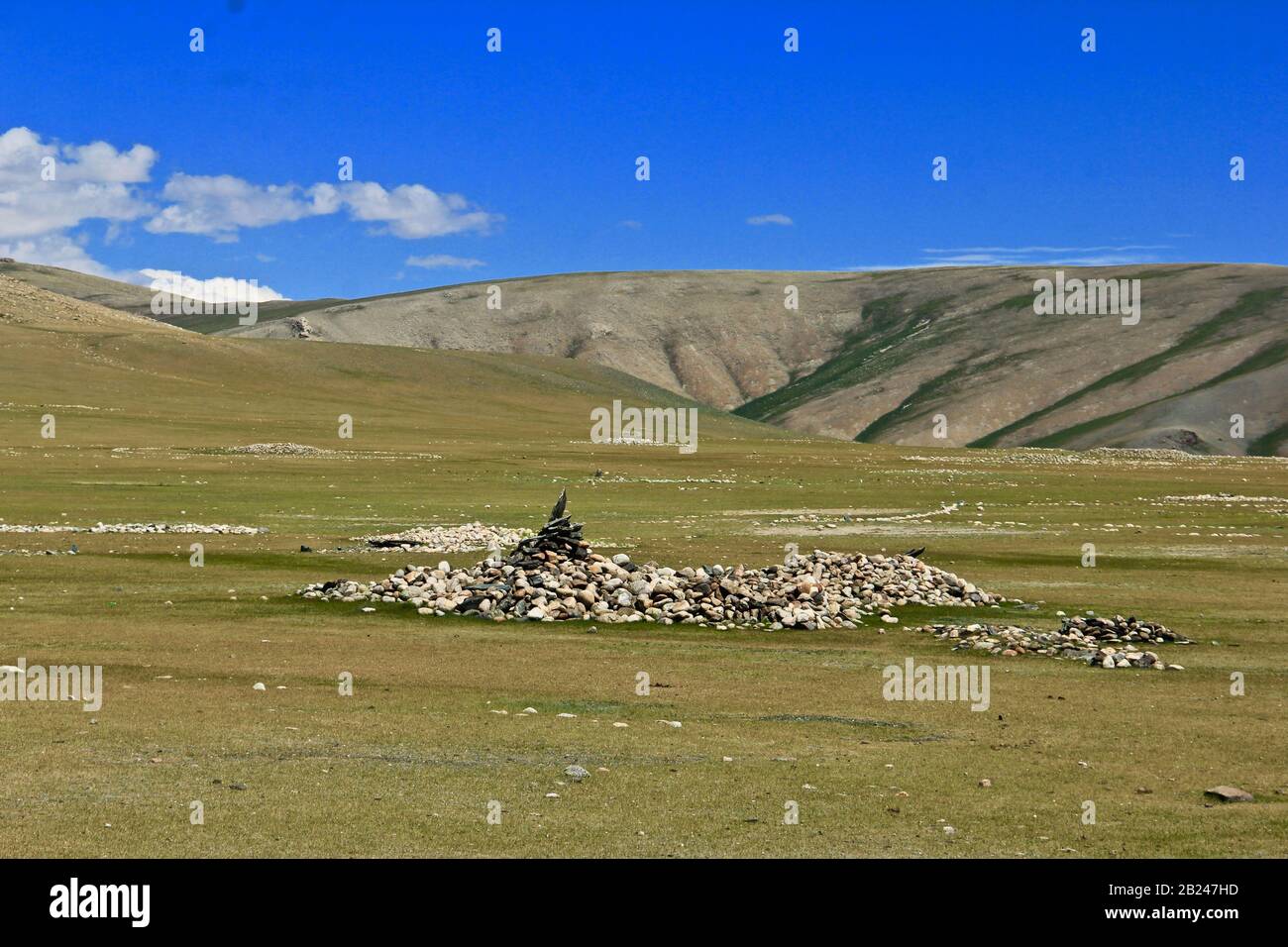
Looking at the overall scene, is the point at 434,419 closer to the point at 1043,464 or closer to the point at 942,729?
the point at 1043,464

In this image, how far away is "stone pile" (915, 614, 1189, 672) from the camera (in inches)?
A: 989

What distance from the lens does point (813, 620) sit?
29.8m

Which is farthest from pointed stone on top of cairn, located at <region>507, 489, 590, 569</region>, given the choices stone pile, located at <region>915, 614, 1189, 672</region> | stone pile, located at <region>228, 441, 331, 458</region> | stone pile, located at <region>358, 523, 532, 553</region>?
stone pile, located at <region>228, 441, 331, 458</region>

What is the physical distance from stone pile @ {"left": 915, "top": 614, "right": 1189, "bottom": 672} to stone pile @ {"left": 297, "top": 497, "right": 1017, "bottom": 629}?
10.8 feet

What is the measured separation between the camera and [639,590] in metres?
31.0

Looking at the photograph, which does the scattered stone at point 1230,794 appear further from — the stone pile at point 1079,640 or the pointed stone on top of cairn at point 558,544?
the pointed stone on top of cairn at point 558,544

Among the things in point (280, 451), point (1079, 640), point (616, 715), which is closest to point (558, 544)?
point (1079, 640)

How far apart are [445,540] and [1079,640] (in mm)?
23856

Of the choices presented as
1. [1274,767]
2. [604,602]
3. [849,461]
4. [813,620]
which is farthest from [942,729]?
[849,461]

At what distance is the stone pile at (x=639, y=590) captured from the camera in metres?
30.4

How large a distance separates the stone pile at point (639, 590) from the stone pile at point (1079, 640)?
10.8 feet

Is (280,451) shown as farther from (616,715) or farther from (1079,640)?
(616,715)

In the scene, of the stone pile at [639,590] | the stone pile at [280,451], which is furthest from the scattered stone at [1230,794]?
the stone pile at [280,451]

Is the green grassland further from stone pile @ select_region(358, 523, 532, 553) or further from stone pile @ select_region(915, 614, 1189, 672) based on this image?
stone pile @ select_region(358, 523, 532, 553)
